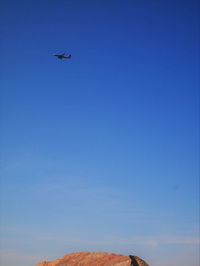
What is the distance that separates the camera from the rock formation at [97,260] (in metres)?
45.2

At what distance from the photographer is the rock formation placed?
4523cm

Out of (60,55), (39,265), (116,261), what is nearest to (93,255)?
(116,261)

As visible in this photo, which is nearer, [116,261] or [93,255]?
[116,261]

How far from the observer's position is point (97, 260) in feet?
158

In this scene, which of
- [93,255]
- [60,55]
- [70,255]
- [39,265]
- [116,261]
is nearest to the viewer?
[116,261]

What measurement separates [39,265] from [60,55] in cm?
4246

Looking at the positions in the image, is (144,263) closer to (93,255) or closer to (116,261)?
(116,261)

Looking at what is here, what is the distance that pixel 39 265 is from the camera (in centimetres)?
5928

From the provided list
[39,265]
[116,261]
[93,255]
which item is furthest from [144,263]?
[39,265]

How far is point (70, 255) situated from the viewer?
2149 inches

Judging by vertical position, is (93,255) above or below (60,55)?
below

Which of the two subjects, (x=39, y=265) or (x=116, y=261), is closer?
(x=116, y=261)

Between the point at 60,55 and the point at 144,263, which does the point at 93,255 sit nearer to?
the point at 144,263

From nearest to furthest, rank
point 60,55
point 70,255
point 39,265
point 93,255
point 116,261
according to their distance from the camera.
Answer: point 116,261 → point 93,255 → point 70,255 → point 39,265 → point 60,55
